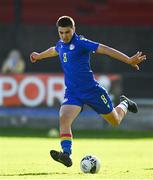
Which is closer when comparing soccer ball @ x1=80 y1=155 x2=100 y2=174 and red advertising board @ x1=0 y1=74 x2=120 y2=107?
soccer ball @ x1=80 y1=155 x2=100 y2=174

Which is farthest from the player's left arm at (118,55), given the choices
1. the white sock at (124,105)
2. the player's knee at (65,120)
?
the white sock at (124,105)

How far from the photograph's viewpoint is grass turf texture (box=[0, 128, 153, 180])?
39.8 feet

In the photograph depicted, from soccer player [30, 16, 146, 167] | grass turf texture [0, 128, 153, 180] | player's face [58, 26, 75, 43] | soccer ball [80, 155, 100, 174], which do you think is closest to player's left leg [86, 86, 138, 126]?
soccer player [30, 16, 146, 167]

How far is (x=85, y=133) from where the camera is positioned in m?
21.9

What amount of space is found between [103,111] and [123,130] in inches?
376

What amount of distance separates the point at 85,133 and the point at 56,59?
7.53 metres

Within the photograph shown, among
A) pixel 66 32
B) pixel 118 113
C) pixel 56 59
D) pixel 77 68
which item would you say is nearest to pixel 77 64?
pixel 77 68

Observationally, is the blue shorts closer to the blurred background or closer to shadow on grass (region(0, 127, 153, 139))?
shadow on grass (region(0, 127, 153, 139))

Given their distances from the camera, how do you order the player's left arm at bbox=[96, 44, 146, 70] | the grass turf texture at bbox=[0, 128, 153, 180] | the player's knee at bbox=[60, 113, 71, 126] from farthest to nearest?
the player's left arm at bbox=[96, 44, 146, 70], the player's knee at bbox=[60, 113, 71, 126], the grass turf texture at bbox=[0, 128, 153, 180]

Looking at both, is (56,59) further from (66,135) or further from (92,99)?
(66,135)

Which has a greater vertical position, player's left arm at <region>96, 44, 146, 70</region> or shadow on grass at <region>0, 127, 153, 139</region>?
player's left arm at <region>96, 44, 146, 70</region>

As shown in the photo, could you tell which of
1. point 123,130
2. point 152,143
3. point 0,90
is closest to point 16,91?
point 0,90

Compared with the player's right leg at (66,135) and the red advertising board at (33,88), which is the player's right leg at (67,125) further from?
the red advertising board at (33,88)

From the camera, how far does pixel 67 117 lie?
41.0ft
